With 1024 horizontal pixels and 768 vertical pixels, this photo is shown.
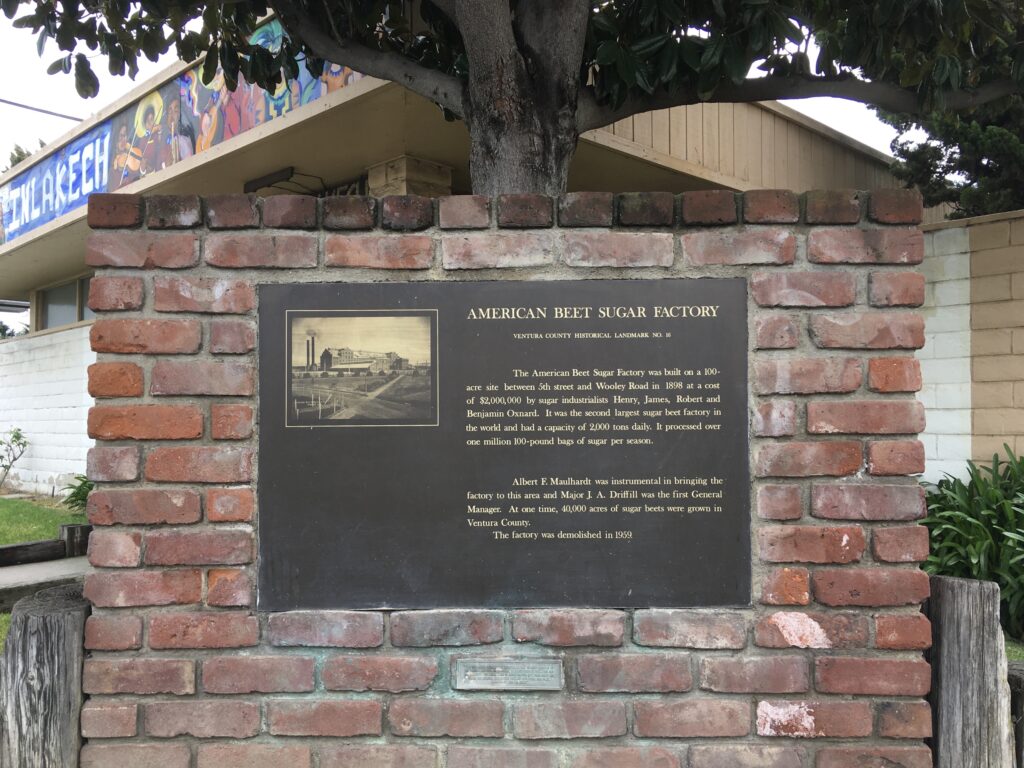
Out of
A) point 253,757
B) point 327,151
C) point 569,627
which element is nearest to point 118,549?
point 253,757

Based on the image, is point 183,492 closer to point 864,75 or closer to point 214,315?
point 214,315

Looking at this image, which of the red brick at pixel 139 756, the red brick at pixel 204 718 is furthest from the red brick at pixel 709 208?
the red brick at pixel 139 756

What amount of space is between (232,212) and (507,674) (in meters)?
1.38

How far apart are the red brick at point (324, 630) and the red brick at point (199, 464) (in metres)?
0.38

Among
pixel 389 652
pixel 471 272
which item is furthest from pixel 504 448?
pixel 389 652

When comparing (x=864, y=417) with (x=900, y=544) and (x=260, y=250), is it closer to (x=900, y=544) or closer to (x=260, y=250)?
(x=900, y=544)

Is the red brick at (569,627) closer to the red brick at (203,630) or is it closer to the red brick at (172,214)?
the red brick at (203,630)

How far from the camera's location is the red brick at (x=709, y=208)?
1.95m

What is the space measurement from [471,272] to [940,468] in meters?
4.50

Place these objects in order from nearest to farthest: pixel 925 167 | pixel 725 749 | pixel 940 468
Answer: pixel 725 749, pixel 940 468, pixel 925 167

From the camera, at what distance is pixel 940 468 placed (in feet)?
17.1

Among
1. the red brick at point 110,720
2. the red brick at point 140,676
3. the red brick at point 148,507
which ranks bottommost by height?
the red brick at point 110,720

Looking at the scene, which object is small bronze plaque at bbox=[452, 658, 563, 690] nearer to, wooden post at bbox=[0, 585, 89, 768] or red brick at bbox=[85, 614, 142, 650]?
red brick at bbox=[85, 614, 142, 650]

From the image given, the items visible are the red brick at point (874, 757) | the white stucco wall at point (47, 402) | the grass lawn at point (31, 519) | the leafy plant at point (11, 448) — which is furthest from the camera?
the leafy plant at point (11, 448)
